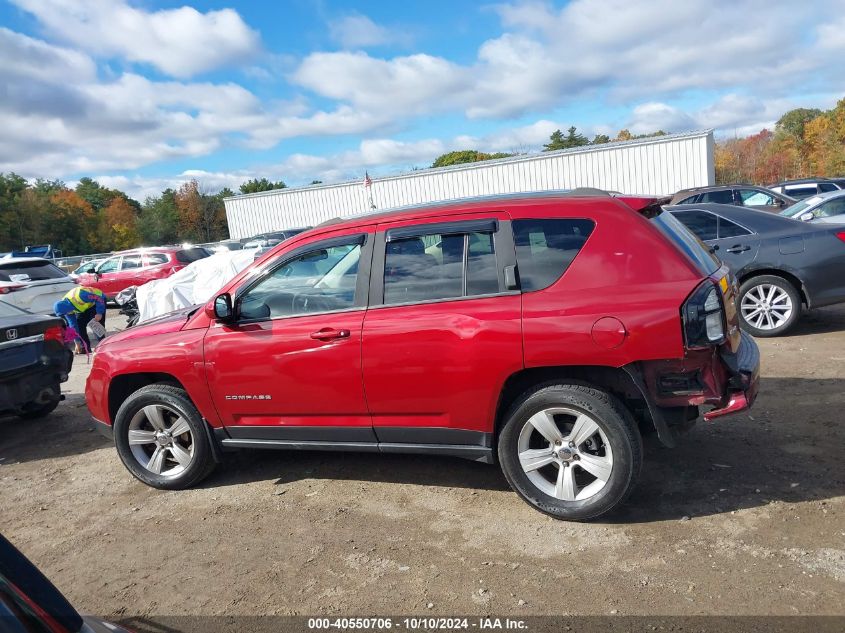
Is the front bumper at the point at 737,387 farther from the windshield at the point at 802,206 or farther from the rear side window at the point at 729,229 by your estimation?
the windshield at the point at 802,206

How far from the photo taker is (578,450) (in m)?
3.55

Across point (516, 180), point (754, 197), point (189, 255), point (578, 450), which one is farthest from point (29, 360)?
point (516, 180)

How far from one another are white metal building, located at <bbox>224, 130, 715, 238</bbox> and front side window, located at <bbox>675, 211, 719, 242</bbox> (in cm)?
1606

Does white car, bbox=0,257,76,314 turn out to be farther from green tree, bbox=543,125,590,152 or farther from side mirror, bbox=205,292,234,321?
green tree, bbox=543,125,590,152

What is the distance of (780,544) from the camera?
3205mm

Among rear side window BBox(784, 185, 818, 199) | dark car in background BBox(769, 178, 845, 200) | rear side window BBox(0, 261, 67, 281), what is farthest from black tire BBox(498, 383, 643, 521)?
rear side window BBox(784, 185, 818, 199)

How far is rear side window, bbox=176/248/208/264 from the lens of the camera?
17.2 meters

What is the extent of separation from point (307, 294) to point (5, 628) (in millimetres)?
2987

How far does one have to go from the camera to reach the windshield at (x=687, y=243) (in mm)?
3559

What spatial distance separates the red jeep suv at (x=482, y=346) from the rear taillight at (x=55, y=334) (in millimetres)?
2477

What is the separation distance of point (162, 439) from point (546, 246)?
308 cm

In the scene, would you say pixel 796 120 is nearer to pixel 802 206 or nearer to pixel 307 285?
pixel 802 206

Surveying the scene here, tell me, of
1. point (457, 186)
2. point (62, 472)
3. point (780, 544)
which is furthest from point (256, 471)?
point (457, 186)

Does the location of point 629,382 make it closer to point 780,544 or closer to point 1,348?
point 780,544
